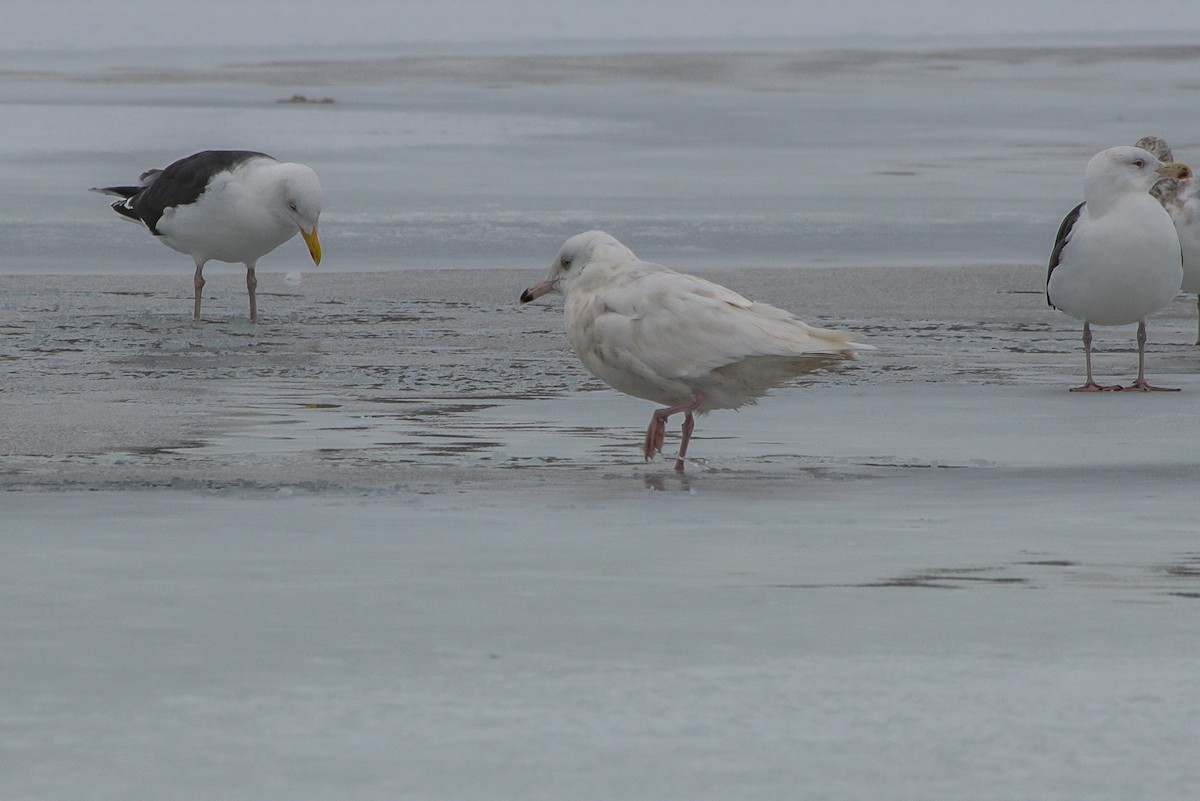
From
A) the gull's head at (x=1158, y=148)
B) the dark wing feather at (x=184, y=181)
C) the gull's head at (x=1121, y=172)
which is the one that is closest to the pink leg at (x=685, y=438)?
the gull's head at (x=1121, y=172)

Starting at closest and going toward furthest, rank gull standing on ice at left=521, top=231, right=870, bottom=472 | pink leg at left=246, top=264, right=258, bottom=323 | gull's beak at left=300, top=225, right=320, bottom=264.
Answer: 1. gull standing on ice at left=521, top=231, right=870, bottom=472
2. pink leg at left=246, top=264, right=258, bottom=323
3. gull's beak at left=300, top=225, right=320, bottom=264

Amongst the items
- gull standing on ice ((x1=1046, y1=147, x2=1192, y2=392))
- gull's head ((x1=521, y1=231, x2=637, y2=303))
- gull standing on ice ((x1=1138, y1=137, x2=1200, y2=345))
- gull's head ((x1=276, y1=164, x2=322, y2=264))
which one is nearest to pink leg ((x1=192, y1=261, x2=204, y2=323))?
gull's head ((x1=276, y1=164, x2=322, y2=264))

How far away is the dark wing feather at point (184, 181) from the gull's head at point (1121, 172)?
4932 millimetres

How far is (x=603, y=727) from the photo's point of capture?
12.0ft

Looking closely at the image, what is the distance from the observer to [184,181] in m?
11.5

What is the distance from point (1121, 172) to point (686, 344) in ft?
10.2

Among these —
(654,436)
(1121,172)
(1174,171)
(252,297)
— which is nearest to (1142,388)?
(1121,172)

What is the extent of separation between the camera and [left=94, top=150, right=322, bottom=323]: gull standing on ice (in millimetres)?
11133

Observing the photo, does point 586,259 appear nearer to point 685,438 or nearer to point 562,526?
point 685,438

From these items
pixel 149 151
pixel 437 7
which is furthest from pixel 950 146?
pixel 437 7

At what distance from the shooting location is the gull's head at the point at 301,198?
1108cm

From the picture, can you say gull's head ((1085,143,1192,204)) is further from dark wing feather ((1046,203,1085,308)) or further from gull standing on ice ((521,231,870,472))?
gull standing on ice ((521,231,870,472))

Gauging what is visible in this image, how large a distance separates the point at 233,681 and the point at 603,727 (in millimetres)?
774

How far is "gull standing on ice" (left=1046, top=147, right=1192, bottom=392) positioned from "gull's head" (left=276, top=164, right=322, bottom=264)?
4.28m
